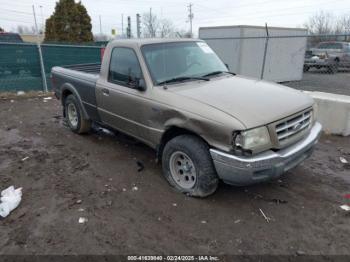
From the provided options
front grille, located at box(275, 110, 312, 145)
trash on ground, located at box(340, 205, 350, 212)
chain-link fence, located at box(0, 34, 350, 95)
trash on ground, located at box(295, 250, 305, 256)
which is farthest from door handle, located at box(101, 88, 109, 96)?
chain-link fence, located at box(0, 34, 350, 95)

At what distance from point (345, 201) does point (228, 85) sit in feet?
6.78

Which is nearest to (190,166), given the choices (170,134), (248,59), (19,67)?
(170,134)

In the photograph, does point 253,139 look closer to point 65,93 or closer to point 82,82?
point 82,82

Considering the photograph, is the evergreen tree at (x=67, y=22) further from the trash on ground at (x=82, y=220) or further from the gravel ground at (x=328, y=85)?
the trash on ground at (x=82, y=220)

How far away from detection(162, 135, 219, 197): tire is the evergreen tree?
20.9 meters

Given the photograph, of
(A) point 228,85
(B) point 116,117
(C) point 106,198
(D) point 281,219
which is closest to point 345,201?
(D) point 281,219

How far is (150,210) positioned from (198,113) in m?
1.28

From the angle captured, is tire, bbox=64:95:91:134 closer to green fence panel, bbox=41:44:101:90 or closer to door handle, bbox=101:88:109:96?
door handle, bbox=101:88:109:96

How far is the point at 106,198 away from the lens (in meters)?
3.74

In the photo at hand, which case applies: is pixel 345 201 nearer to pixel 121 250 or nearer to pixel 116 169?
→ pixel 121 250

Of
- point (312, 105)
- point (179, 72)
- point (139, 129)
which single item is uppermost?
point (179, 72)

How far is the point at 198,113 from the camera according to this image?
330 centimetres

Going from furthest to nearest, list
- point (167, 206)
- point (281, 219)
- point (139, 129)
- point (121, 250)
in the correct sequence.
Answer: point (139, 129)
point (167, 206)
point (281, 219)
point (121, 250)

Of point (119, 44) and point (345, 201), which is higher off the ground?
point (119, 44)
